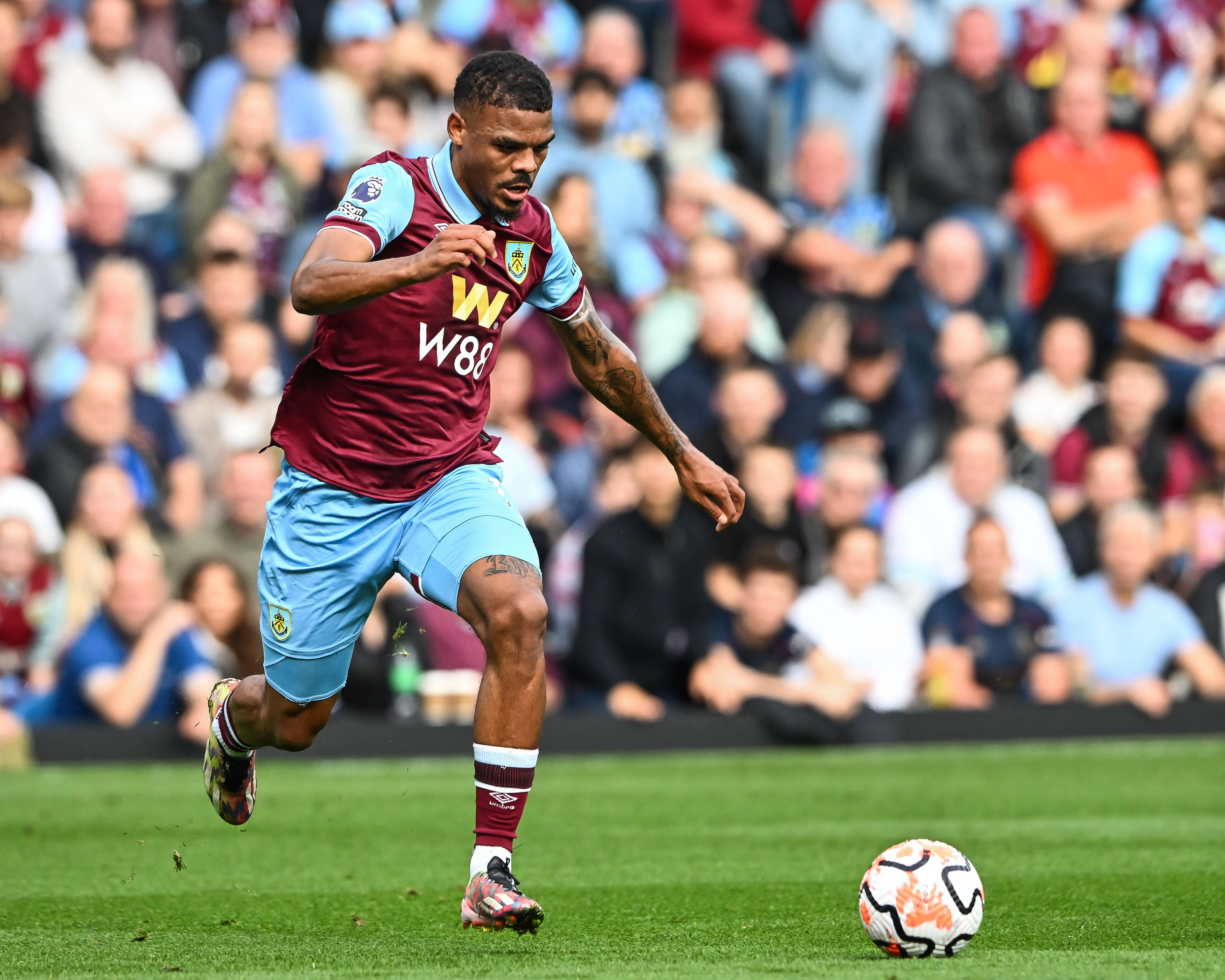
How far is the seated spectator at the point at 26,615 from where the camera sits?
12.0 m

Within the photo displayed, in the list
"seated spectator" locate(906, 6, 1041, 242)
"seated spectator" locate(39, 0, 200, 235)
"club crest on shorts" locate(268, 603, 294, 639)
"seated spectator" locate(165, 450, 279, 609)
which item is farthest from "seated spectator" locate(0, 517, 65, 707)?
"seated spectator" locate(906, 6, 1041, 242)

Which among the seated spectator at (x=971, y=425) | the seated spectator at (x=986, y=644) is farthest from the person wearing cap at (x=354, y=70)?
the seated spectator at (x=986, y=644)

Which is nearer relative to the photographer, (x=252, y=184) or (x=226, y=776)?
(x=226, y=776)

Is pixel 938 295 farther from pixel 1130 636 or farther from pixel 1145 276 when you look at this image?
pixel 1130 636

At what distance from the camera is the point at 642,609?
1305cm

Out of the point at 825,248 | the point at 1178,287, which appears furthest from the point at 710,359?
the point at 1178,287

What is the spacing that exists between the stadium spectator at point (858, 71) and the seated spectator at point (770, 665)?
188 inches

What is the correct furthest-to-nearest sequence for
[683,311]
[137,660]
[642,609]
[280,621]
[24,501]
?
[683,311], [642,609], [24,501], [137,660], [280,621]

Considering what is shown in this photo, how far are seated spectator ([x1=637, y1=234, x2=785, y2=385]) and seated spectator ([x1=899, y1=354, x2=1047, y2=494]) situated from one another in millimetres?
1305

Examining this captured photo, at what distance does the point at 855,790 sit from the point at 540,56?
24.8ft

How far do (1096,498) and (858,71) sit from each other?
4.38 m

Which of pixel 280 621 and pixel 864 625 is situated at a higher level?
pixel 280 621

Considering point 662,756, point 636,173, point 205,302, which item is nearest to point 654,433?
point 662,756

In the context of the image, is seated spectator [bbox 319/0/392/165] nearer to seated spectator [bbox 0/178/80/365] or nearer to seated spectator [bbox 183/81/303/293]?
seated spectator [bbox 183/81/303/293]
